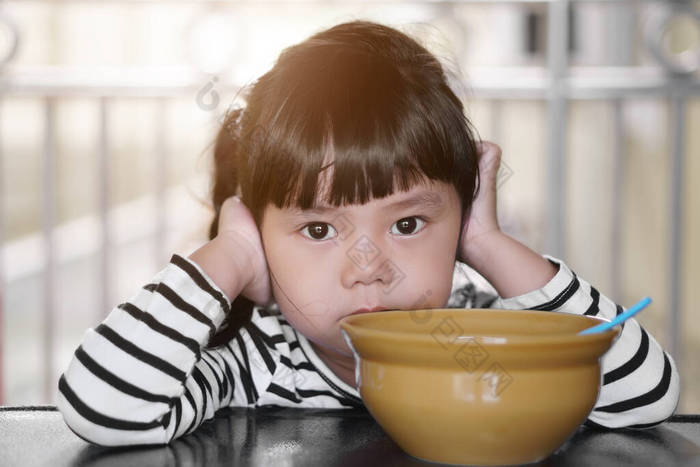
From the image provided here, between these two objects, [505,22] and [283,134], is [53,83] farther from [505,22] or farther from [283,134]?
[505,22]

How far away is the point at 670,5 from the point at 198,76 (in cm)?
107

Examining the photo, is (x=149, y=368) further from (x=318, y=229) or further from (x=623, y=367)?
(x=623, y=367)

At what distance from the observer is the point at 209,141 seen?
1495mm

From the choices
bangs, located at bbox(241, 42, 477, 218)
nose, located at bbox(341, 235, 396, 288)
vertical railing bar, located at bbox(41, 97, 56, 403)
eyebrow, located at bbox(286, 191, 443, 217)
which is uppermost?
bangs, located at bbox(241, 42, 477, 218)

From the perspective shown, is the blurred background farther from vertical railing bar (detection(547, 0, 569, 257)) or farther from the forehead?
the forehead

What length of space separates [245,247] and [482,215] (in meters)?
0.28

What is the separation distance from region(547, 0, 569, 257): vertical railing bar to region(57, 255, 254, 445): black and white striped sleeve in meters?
1.17

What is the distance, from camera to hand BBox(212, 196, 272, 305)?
86 centimetres

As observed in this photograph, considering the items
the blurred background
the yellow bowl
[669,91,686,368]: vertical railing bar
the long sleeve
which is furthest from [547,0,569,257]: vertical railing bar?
the yellow bowl

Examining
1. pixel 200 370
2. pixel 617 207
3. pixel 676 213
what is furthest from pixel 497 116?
pixel 200 370

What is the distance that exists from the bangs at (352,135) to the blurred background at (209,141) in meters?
0.64

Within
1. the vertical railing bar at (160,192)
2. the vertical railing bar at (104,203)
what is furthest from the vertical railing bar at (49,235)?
the vertical railing bar at (160,192)

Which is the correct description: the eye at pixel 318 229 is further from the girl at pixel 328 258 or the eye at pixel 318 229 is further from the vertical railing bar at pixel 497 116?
the vertical railing bar at pixel 497 116

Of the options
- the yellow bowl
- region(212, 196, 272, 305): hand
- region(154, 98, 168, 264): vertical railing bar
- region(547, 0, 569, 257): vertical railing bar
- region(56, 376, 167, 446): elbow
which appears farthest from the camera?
region(154, 98, 168, 264): vertical railing bar
